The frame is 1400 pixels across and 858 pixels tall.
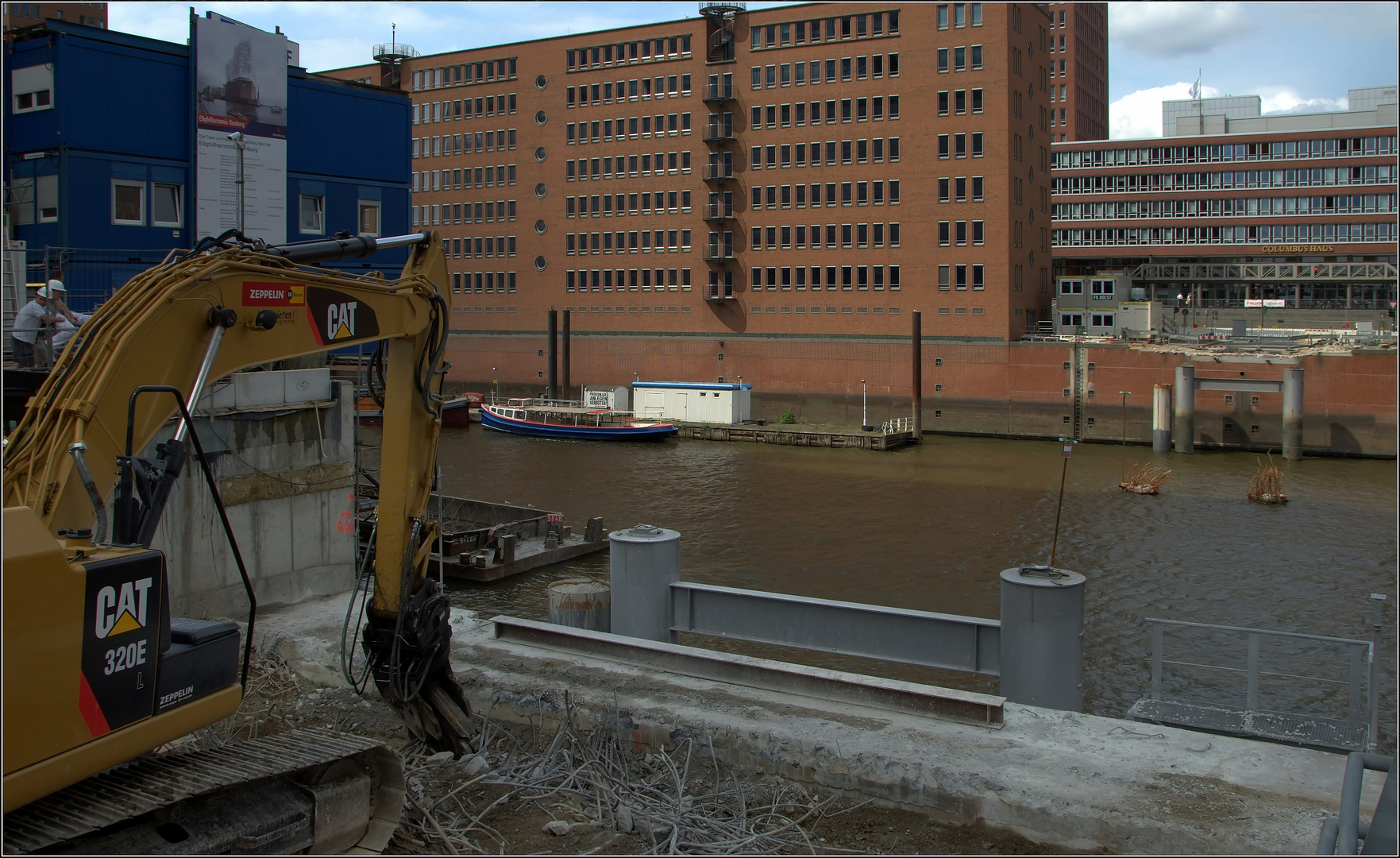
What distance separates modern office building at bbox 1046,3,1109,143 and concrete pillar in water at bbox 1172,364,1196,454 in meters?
59.6

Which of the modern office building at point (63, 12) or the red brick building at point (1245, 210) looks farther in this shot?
the red brick building at point (1245, 210)

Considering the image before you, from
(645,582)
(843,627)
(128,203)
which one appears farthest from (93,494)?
(128,203)

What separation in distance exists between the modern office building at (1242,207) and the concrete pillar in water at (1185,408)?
3157cm

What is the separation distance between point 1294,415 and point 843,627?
151 feet

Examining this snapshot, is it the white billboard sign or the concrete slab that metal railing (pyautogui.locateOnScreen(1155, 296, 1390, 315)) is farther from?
the concrete slab

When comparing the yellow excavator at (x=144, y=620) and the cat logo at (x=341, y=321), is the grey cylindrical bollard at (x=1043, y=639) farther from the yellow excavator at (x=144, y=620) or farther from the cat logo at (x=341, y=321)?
the cat logo at (x=341, y=321)

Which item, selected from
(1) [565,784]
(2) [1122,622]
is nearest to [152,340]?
(1) [565,784]

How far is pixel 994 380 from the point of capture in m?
61.2

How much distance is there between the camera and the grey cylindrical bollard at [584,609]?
15.1 meters

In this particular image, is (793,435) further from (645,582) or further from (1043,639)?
(1043,639)

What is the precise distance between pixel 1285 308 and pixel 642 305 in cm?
4580

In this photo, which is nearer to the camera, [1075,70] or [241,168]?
[241,168]

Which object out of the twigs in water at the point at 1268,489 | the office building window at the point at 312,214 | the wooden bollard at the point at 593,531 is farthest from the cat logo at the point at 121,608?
the twigs in water at the point at 1268,489

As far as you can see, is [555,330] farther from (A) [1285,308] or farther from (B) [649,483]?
(A) [1285,308]
